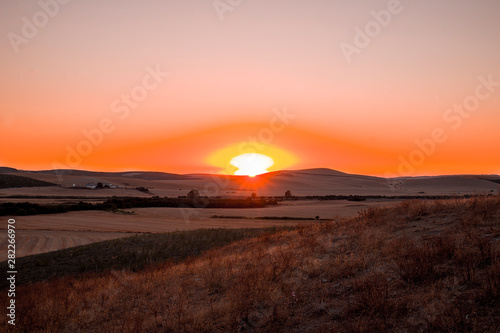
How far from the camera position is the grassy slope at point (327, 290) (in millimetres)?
5988

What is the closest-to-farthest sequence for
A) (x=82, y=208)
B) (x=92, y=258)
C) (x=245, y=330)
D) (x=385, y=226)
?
(x=245, y=330), (x=385, y=226), (x=92, y=258), (x=82, y=208)

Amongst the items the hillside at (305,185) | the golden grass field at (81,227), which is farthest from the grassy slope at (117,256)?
the hillside at (305,185)

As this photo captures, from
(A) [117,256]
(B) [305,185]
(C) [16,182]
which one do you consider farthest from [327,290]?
(B) [305,185]

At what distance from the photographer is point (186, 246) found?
19.8 meters

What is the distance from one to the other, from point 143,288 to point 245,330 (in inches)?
195

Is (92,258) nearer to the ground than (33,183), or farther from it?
nearer to the ground

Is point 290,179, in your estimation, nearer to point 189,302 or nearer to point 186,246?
point 186,246

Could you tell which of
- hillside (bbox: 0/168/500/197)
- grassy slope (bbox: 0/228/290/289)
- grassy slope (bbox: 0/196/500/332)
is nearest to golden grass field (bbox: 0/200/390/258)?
grassy slope (bbox: 0/228/290/289)

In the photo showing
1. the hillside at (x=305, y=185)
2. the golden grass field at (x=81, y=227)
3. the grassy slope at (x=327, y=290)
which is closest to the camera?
the grassy slope at (x=327, y=290)

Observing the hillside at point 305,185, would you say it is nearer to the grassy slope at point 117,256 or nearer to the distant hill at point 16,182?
the distant hill at point 16,182

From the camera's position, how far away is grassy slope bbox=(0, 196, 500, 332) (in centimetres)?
599

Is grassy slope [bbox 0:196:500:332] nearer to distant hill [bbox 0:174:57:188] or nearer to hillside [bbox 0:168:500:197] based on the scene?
hillside [bbox 0:168:500:197]

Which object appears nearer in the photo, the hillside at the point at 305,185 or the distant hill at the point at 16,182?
the distant hill at the point at 16,182

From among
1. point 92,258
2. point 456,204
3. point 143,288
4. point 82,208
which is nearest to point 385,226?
point 456,204
